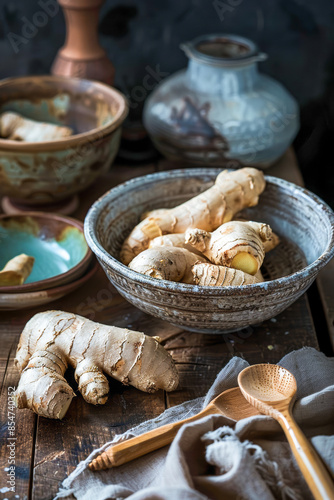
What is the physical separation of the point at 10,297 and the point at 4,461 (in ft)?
0.84

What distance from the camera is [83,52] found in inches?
49.8

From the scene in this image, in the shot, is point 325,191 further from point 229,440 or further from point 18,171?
point 229,440

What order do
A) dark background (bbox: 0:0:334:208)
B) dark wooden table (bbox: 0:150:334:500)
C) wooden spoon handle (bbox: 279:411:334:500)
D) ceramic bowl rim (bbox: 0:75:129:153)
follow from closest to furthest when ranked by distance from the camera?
wooden spoon handle (bbox: 279:411:334:500), dark wooden table (bbox: 0:150:334:500), ceramic bowl rim (bbox: 0:75:129:153), dark background (bbox: 0:0:334:208)

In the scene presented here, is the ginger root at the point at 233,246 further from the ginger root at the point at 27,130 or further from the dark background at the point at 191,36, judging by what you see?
the dark background at the point at 191,36

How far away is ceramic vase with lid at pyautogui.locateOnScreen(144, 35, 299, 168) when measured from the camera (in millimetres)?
1195

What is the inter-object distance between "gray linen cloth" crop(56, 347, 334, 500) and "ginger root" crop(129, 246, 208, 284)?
0.18m

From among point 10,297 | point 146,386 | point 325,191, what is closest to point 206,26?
point 325,191

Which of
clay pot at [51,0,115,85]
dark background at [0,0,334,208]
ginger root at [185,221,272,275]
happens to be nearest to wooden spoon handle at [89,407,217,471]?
ginger root at [185,221,272,275]

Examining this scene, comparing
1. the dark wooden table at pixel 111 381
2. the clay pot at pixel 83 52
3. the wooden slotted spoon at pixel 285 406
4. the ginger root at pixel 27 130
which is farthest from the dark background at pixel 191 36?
the wooden slotted spoon at pixel 285 406

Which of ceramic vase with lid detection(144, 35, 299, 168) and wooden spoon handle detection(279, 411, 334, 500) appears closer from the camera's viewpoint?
wooden spoon handle detection(279, 411, 334, 500)

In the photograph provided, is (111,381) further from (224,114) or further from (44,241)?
(224,114)

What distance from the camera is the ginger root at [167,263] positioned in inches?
29.7

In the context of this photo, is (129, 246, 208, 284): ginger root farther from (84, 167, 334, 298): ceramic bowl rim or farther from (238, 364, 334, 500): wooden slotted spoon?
(238, 364, 334, 500): wooden slotted spoon

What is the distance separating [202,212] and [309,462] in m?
0.43
